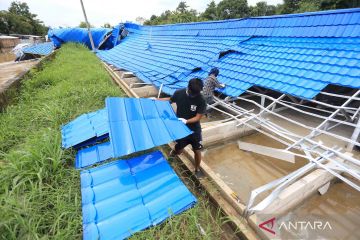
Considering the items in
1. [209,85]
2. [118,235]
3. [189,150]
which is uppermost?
[209,85]

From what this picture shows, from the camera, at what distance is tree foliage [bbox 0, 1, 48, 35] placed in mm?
43438

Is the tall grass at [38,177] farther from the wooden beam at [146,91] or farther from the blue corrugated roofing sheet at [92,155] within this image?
the wooden beam at [146,91]

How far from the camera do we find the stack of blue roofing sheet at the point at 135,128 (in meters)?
2.87

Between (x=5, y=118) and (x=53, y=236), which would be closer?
(x=53, y=236)

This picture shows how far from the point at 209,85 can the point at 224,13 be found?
37830 mm

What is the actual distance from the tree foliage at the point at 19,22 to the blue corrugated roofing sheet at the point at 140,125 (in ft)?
186

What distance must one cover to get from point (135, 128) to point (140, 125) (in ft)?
0.36

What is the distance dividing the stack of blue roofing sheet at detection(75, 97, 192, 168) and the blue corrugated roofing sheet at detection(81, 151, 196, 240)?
0.33 m

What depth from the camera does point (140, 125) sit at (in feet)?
10.4

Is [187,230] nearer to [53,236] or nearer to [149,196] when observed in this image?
[149,196]

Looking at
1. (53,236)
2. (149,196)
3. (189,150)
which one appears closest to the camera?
(53,236)

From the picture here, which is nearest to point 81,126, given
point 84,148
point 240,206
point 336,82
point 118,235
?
point 84,148

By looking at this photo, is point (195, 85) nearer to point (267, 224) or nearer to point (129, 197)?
point (129, 197)

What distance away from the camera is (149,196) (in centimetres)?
257
